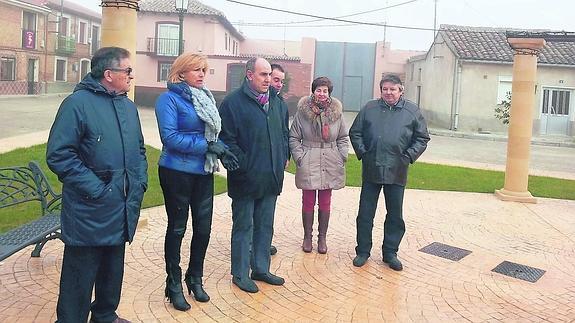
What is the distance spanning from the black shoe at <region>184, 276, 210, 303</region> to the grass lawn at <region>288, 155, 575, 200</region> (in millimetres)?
6302

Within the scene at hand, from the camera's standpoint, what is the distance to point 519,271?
5277mm

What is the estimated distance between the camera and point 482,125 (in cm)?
2752

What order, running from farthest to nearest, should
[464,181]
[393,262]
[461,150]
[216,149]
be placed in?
[461,150] → [464,181] → [393,262] → [216,149]

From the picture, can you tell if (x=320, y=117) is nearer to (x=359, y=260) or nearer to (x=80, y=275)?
(x=359, y=260)

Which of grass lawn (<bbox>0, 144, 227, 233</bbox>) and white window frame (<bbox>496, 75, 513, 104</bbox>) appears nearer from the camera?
grass lawn (<bbox>0, 144, 227, 233</bbox>)

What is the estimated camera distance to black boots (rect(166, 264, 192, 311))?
12.8 ft

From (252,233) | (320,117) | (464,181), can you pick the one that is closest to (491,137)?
(464,181)

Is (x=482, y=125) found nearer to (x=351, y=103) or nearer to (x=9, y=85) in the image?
(x=351, y=103)

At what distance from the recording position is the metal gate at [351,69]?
128 feet

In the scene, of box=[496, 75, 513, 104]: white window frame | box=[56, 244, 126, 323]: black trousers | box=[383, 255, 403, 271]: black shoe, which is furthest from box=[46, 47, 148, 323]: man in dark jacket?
box=[496, 75, 513, 104]: white window frame

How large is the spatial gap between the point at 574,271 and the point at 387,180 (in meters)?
2.14

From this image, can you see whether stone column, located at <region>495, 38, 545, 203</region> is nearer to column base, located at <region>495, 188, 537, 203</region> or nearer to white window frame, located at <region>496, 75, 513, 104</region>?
column base, located at <region>495, 188, 537, 203</region>

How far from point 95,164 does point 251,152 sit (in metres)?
1.39

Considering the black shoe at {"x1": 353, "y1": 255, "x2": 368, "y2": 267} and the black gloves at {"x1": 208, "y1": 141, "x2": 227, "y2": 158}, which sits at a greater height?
the black gloves at {"x1": 208, "y1": 141, "x2": 227, "y2": 158}
